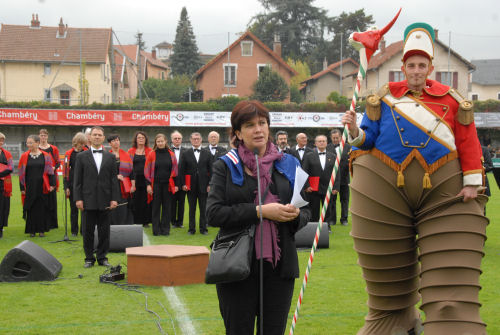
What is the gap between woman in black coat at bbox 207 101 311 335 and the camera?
356 centimetres

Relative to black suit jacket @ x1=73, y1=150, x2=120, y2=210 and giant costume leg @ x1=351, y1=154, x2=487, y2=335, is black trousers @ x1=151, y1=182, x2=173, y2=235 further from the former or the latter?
giant costume leg @ x1=351, y1=154, x2=487, y2=335

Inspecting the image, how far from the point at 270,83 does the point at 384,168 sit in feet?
135

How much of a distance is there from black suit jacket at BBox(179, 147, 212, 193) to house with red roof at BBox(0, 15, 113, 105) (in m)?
31.1

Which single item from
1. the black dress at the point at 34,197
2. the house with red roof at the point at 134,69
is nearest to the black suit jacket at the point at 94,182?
the black dress at the point at 34,197

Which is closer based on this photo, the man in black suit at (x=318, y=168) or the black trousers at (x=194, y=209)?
the man in black suit at (x=318, y=168)

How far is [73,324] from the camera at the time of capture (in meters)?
5.95

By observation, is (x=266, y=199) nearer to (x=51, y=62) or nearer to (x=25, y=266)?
(x=25, y=266)

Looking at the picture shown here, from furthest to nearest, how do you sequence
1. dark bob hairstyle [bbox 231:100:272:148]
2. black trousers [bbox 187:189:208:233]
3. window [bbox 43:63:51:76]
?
1. window [bbox 43:63:51:76]
2. black trousers [bbox 187:189:208:233]
3. dark bob hairstyle [bbox 231:100:272:148]

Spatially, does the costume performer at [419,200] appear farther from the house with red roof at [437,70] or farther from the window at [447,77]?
the window at [447,77]

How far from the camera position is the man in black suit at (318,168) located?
39.6 ft

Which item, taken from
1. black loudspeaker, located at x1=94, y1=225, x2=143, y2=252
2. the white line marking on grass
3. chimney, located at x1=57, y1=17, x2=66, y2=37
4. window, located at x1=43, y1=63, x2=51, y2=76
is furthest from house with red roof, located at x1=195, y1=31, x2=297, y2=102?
the white line marking on grass

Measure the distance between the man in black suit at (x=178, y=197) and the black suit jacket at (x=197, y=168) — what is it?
0.37ft

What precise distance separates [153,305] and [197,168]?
633 centimetres

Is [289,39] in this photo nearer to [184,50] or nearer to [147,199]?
[184,50]
